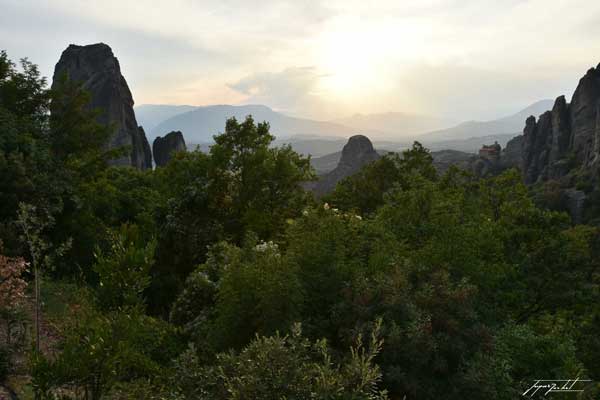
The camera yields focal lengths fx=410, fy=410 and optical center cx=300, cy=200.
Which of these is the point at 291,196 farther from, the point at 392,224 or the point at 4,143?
the point at 4,143

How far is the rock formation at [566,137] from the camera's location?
78938 mm

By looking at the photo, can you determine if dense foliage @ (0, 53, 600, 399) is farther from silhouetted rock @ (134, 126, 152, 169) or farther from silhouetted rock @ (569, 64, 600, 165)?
silhouetted rock @ (569, 64, 600, 165)

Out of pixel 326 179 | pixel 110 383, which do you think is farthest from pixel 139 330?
pixel 326 179

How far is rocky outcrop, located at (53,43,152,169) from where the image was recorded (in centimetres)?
7219

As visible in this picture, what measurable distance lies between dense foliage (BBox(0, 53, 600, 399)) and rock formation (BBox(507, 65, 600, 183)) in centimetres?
6547

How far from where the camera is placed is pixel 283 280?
10219 mm

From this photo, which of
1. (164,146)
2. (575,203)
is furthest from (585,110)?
(164,146)

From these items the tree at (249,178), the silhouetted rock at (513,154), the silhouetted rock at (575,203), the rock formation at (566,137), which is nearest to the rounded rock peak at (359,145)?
the silhouetted rock at (513,154)

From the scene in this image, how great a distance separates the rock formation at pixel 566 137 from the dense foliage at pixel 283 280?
65.5m

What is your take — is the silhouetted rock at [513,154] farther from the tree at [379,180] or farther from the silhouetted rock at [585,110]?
the tree at [379,180]

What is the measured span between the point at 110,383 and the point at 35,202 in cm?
1643

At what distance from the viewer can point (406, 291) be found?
10.4 m

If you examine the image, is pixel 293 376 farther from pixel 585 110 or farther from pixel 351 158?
pixel 351 158

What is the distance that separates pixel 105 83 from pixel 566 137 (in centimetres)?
9399
